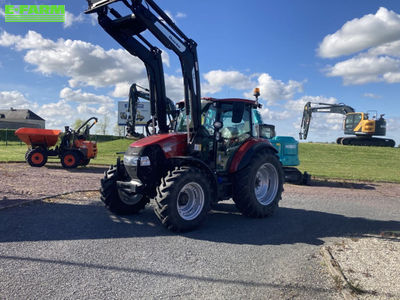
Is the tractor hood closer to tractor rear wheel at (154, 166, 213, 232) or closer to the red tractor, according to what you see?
the red tractor

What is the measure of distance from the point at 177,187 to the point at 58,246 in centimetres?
194

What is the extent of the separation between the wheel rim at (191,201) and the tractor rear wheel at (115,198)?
128 centimetres

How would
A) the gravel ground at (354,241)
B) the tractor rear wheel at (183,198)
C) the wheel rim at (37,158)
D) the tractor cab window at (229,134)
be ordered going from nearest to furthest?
the gravel ground at (354,241)
the tractor rear wheel at (183,198)
the tractor cab window at (229,134)
the wheel rim at (37,158)

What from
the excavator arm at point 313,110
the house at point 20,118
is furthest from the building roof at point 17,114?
the excavator arm at point 313,110

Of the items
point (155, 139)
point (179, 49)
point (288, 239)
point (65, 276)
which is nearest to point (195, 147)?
point (155, 139)

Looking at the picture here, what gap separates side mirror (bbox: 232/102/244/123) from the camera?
7.01 meters

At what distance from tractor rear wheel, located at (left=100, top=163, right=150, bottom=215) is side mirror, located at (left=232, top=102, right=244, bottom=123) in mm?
2527

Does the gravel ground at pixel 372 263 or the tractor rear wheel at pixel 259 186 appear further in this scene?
the tractor rear wheel at pixel 259 186

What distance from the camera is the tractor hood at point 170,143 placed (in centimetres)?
607

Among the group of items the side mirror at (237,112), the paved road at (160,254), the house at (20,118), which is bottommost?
the paved road at (160,254)

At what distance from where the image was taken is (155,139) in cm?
617

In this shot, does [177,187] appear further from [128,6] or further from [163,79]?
[128,6]

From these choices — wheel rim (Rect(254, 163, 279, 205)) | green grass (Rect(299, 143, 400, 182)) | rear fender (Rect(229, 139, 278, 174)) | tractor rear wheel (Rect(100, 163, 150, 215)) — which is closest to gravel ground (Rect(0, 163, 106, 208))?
tractor rear wheel (Rect(100, 163, 150, 215))

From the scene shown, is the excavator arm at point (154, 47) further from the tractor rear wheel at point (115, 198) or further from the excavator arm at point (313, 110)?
the excavator arm at point (313, 110)
